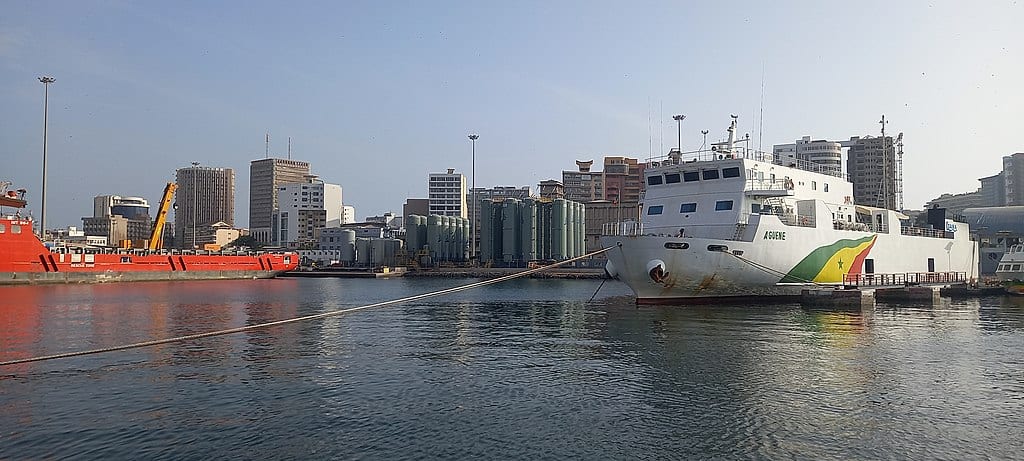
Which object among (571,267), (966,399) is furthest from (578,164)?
(966,399)

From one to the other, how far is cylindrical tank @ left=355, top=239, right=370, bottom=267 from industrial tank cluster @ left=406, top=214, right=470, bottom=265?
19.1ft

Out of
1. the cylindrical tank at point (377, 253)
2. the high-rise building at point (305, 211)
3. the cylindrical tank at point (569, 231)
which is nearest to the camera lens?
the cylindrical tank at point (569, 231)

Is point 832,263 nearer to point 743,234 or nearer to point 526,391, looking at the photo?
point 743,234

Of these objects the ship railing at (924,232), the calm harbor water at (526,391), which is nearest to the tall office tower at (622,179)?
the ship railing at (924,232)

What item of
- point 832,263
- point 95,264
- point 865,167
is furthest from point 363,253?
point 865,167

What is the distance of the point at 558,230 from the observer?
96062 millimetres

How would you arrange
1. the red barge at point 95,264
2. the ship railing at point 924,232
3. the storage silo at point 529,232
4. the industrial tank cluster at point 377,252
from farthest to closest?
the industrial tank cluster at point 377,252 → the storage silo at point 529,232 → the red barge at point 95,264 → the ship railing at point 924,232

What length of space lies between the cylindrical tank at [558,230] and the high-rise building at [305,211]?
7033 centimetres

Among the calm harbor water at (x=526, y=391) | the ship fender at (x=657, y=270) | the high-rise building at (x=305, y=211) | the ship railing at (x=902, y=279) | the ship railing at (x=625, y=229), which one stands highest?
the high-rise building at (x=305, y=211)

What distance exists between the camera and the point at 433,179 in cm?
17012

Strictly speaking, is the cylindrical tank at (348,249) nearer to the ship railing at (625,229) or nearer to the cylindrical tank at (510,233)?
the cylindrical tank at (510,233)

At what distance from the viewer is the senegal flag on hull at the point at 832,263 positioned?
1355 inches

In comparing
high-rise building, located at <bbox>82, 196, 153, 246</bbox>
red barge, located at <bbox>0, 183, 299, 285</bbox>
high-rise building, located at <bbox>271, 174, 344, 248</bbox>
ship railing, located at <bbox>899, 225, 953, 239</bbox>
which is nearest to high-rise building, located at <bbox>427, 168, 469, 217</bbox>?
high-rise building, located at <bbox>271, 174, 344, 248</bbox>

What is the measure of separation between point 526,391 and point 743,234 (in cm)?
1991
